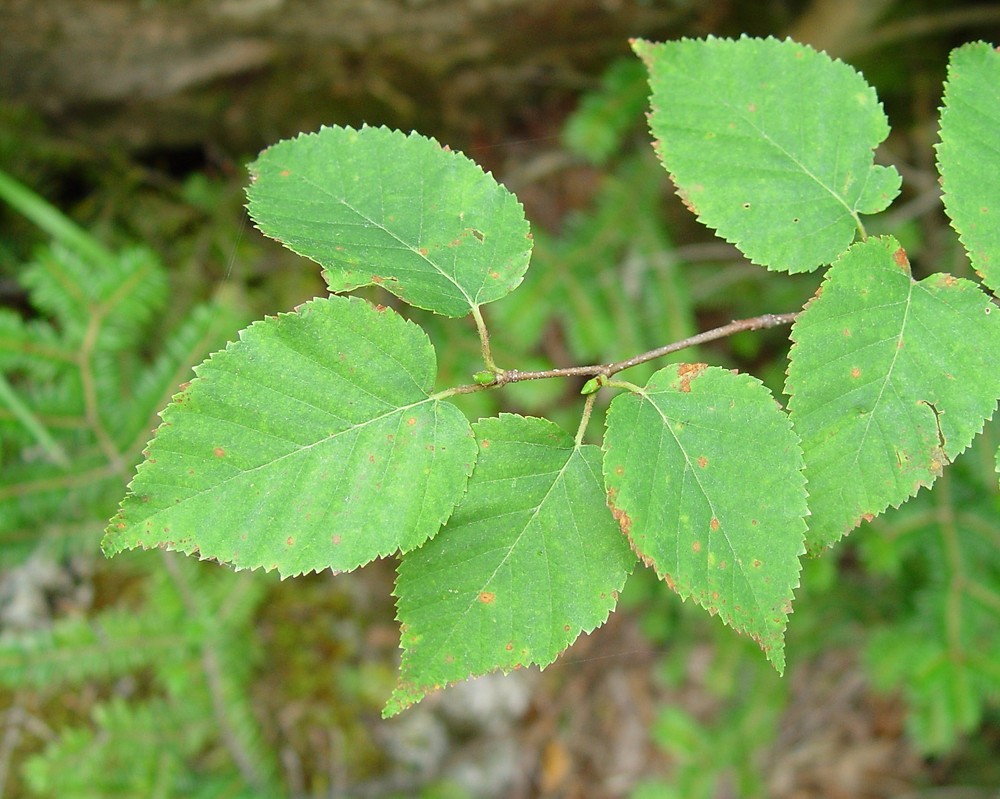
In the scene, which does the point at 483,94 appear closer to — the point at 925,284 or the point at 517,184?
the point at 517,184

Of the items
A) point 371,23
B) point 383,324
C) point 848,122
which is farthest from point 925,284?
point 371,23

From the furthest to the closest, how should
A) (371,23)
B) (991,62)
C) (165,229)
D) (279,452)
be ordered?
(165,229), (371,23), (991,62), (279,452)

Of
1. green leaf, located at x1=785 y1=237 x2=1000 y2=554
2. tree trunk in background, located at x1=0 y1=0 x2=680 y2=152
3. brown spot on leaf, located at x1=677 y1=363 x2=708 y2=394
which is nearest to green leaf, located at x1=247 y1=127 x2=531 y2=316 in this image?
brown spot on leaf, located at x1=677 y1=363 x2=708 y2=394

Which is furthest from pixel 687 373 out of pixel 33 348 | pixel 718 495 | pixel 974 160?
pixel 33 348

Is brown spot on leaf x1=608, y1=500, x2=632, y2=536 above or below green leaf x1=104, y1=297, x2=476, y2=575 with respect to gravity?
below

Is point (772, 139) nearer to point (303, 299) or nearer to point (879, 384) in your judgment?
point (879, 384)

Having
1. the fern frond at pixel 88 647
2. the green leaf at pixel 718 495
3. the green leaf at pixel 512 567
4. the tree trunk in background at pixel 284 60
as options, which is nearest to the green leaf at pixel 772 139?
the green leaf at pixel 718 495

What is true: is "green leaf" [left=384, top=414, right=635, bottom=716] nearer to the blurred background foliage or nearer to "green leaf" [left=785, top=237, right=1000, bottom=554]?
"green leaf" [left=785, top=237, right=1000, bottom=554]
